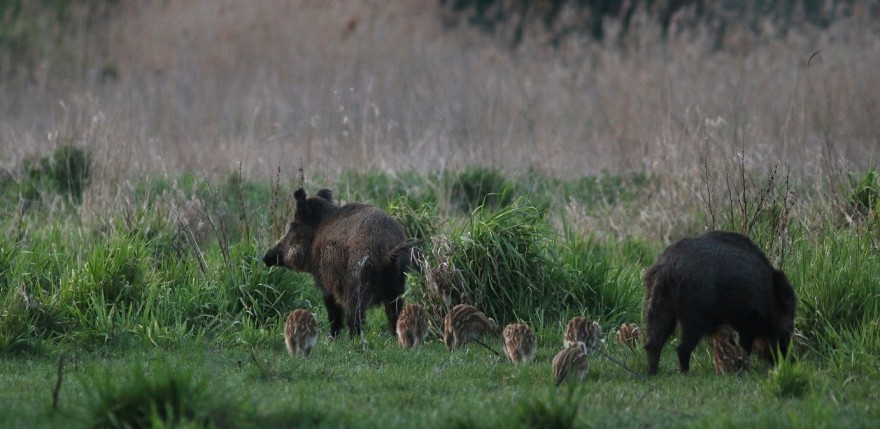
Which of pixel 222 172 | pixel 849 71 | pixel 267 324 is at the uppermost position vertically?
pixel 849 71

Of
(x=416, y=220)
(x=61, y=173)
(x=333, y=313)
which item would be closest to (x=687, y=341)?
(x=333, y=313)

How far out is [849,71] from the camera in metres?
15.6

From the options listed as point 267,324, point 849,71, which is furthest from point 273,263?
point 849,71

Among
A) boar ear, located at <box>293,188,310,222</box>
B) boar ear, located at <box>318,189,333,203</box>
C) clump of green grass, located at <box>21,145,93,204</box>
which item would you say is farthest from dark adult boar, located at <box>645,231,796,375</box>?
clump of green grass, located at <box>21,145,93,204</box>

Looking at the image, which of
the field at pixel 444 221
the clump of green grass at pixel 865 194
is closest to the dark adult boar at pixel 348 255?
the field at pixel 444 221

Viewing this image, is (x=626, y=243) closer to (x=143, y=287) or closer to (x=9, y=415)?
(x=143, y=287)

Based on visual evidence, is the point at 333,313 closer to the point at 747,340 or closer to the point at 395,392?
the point at 395,392

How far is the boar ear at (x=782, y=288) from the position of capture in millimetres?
7176

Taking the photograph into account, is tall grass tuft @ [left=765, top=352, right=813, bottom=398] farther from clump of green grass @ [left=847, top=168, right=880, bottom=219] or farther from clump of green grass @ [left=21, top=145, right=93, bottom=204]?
clump of green grass @ [left=21, top=145, right=93, bottom=204]

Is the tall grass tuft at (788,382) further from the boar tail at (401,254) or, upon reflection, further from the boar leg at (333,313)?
the boar leg at (333,313)

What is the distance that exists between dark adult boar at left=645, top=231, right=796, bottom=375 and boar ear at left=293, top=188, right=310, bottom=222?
317cm

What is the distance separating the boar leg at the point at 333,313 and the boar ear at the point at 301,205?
0.76 meters

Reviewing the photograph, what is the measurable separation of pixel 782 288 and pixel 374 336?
3214 mm

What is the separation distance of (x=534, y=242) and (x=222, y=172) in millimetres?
5413
